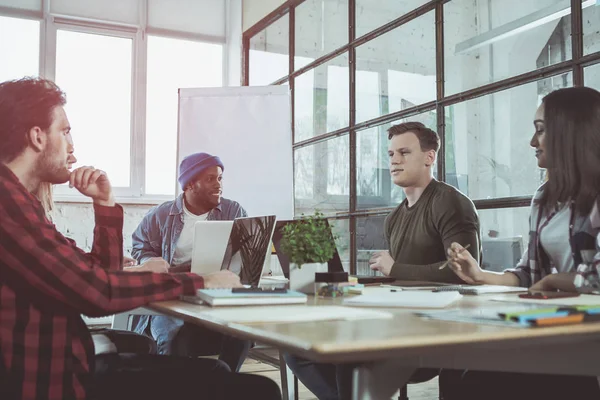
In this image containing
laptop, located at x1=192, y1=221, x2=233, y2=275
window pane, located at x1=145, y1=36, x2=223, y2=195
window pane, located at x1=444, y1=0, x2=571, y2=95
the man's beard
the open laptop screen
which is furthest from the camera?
window pane, located at x1=145, y1=36, x2=223, y2=195

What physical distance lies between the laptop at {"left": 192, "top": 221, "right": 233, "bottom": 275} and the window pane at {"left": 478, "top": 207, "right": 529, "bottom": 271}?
4.27 feet

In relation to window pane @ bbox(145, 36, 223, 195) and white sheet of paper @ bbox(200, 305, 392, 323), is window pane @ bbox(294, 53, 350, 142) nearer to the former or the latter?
window pane @ bbox(145, 36, 223, 195)

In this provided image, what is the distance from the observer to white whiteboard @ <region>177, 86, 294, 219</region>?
4.10 m

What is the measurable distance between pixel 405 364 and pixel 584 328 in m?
0.26

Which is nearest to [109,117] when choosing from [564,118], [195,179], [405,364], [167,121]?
[167,121]

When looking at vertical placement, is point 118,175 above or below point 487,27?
below

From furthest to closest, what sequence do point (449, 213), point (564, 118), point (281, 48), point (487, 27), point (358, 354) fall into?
point (281, 48) < point (487, 27) < point (449, 213) < point (564, 118) < point (358, 354)

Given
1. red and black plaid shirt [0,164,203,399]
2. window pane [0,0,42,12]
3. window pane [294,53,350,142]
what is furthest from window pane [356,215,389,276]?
window pane [0,0,42,12]

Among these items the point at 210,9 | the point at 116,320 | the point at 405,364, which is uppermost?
the point at 210,9

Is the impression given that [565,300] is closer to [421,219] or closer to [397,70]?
[421,219]

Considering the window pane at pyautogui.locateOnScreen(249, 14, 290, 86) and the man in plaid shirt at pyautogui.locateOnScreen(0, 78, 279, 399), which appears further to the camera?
the window pane at pyautogui.locateOnScreen(249, 14, 290, 86)

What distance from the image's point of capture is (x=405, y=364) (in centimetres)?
94

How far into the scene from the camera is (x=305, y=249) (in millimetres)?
1649

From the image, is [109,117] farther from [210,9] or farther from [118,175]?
[210,9]
